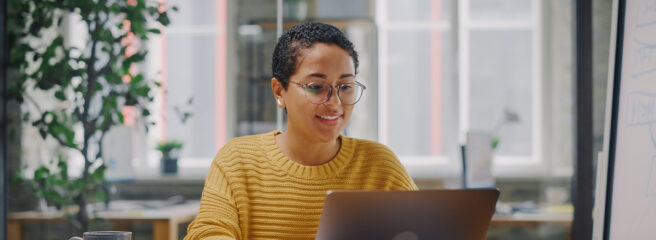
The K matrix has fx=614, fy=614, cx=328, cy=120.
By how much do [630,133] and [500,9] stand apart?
3.38 metres

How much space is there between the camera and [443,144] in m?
4.57

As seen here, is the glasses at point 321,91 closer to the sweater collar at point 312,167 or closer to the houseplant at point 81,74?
the sweater collar at point 312,167

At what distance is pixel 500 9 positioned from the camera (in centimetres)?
461

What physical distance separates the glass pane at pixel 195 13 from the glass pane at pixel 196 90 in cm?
13

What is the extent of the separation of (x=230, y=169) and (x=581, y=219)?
2.32 metres

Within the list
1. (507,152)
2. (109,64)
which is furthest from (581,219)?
(109,64)

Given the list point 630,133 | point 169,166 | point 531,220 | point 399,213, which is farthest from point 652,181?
point 169,166

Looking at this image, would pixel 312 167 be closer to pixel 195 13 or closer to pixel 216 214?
pixel 216 214

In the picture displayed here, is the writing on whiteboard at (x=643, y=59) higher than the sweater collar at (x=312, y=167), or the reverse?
the writing on whiteboard at (x=643, y=59)

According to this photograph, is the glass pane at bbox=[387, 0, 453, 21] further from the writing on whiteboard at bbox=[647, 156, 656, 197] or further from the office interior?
the writing on whiteboard at bbox=[647, 156, 656, 197]

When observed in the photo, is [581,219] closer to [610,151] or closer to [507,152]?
[507,152]

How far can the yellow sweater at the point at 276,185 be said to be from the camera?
1338 millimetres

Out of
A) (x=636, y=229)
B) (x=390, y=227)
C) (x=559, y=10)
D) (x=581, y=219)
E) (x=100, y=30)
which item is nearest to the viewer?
(x=390, y=227)


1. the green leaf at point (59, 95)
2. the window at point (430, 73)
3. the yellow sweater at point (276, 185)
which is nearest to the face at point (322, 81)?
the yellow sweater at point (276, 185)
